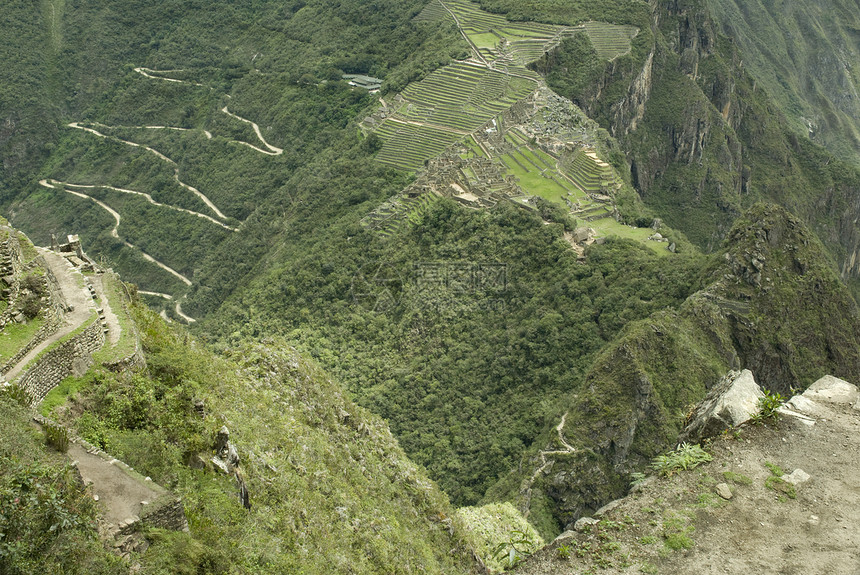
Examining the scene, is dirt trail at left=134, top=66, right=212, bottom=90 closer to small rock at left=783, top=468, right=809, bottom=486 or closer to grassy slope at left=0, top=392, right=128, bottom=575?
grassy slope at left=0, top=392, right=128, bottom=575

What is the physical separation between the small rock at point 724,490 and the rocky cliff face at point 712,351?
683 inches

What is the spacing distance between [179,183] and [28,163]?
3242cm

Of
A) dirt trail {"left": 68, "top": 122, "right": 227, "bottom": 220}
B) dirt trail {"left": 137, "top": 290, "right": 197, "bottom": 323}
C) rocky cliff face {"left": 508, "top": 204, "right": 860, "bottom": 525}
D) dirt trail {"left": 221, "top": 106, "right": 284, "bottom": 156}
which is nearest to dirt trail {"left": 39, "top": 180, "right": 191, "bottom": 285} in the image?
dirt trail {"left": 137, "top": 290, "right": 197, "bottom": 323}

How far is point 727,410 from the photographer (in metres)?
14.3

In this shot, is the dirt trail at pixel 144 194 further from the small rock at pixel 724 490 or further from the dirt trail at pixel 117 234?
the small rock at pixel 724 490

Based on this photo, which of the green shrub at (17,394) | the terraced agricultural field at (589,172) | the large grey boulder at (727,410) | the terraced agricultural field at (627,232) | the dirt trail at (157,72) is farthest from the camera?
the dirt trail at (157,72)

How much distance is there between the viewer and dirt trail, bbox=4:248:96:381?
1364cm

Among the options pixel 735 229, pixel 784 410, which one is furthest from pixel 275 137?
pixel 784 410

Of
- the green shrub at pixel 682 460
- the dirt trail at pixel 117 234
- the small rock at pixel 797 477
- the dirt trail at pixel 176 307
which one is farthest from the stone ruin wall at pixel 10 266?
the dirt trail at pixel 117 234

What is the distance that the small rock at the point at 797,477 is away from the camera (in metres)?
12.8

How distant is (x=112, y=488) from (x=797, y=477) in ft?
37.3

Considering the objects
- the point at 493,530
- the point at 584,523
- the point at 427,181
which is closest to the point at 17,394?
the point at 584,523

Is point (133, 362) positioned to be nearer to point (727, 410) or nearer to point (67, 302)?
point (67, 302)

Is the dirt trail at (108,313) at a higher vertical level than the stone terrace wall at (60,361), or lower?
lower
